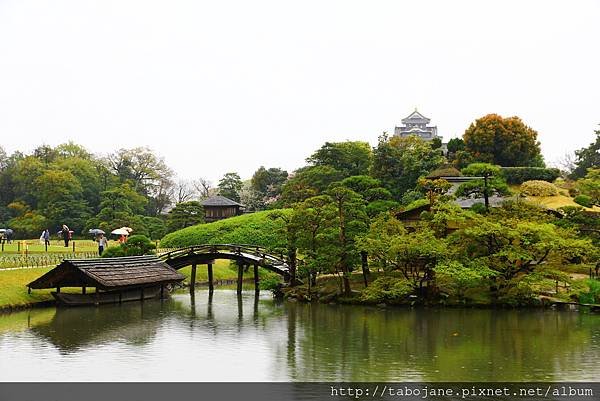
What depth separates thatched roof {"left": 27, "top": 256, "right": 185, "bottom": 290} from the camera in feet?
85.9

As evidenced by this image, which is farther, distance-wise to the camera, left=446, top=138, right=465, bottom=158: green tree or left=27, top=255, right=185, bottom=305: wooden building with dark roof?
left=446, top=138, right=465, bottom=158: green tree

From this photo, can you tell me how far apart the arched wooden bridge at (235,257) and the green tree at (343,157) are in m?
21.8

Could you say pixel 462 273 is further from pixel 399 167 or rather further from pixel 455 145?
pixel 455 145

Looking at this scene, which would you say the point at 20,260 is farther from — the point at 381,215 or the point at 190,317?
the point at 381,215

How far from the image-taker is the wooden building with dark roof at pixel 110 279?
26.2m

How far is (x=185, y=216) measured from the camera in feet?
177

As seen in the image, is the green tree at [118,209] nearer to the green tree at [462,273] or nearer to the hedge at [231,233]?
the hedge at [231,233]

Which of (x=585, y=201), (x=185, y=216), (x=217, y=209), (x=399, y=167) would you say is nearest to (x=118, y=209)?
(x=185, y=216)

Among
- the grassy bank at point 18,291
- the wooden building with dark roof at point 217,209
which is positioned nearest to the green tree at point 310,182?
the wooden building with dark roof at point 217,209

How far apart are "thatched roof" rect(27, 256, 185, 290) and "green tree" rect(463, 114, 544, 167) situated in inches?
1112

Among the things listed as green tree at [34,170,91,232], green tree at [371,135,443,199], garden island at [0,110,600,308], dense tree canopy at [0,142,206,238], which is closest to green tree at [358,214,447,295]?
garden island at [0,110,600,308]

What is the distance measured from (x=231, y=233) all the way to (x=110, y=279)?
22.1m

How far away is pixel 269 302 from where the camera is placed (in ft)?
98.7

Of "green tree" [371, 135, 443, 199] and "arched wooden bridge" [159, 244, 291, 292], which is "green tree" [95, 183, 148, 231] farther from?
"green tree" [371, 135, 443, 199]
